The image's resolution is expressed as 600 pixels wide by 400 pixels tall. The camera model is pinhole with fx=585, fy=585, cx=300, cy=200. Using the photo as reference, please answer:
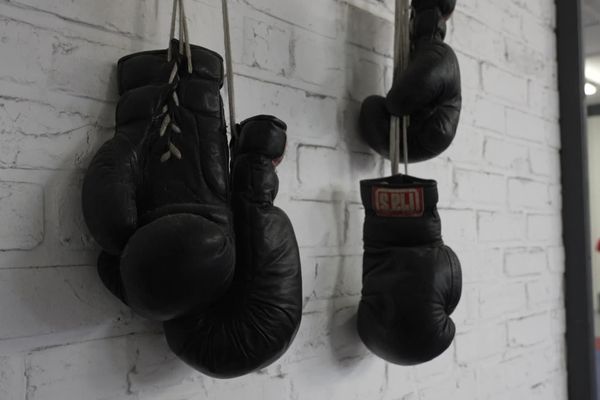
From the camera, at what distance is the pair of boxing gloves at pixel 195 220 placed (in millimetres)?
527

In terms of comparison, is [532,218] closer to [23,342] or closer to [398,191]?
[398,191]

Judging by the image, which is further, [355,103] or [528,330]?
[528,330]

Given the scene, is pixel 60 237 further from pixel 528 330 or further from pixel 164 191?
pixel 528 330

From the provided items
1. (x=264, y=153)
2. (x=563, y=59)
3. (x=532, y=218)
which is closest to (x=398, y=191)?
(x=264, y=153)

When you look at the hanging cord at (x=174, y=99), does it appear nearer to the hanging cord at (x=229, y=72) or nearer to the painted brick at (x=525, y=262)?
the hanging cord at (x=229, y=72)

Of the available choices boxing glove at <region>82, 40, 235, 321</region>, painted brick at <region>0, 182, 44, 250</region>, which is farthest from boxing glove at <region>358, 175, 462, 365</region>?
painted brick at <region>0, 182, 44, 250</region>

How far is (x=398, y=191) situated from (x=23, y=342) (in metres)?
0.49

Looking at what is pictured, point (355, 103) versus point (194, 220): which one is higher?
point (355, 103)

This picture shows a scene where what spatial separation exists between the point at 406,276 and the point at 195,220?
36cm

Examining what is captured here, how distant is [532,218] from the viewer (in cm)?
133

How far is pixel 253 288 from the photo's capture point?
0.61 meters

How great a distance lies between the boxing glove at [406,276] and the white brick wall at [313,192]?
7 cm

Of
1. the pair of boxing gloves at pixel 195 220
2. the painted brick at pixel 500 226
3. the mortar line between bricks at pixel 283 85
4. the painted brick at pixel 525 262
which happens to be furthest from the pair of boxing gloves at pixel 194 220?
the painted brick at pixel 525 262

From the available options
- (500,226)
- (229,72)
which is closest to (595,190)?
(500,226)
